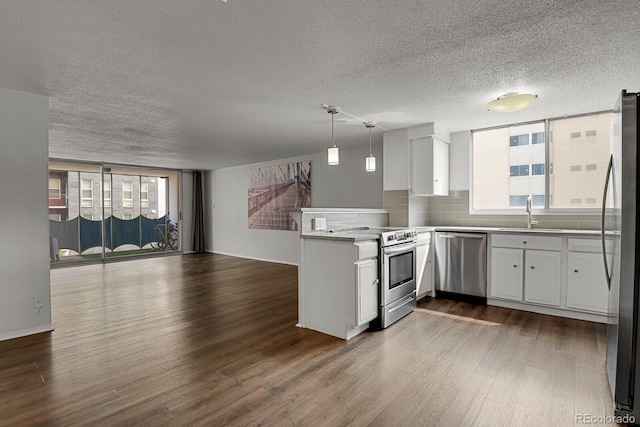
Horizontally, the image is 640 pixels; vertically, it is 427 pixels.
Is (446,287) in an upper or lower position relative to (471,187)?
lower

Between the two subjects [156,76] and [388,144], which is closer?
[156,76]

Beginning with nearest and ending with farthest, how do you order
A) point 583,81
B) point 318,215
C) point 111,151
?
point 583,81 → point 318,215 → point 111,151

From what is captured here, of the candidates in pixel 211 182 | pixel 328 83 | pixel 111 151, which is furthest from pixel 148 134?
pixel 211 182

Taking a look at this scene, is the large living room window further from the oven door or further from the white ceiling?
the oven door

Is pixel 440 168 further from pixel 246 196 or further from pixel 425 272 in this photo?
pixel 246 196

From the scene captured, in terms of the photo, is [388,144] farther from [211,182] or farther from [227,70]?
[211,182]

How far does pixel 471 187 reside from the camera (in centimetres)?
484

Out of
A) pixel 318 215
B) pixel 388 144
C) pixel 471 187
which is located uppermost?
pixel 388 144

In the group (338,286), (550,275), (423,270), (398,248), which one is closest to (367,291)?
(338,286)

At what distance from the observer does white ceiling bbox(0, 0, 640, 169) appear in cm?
191

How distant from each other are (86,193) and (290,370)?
8279 millimetres

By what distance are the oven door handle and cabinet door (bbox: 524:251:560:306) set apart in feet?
4.26

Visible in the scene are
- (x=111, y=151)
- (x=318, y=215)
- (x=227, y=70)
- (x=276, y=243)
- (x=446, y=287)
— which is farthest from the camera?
(x=276, y=243)

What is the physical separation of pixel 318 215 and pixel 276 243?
163 inches
